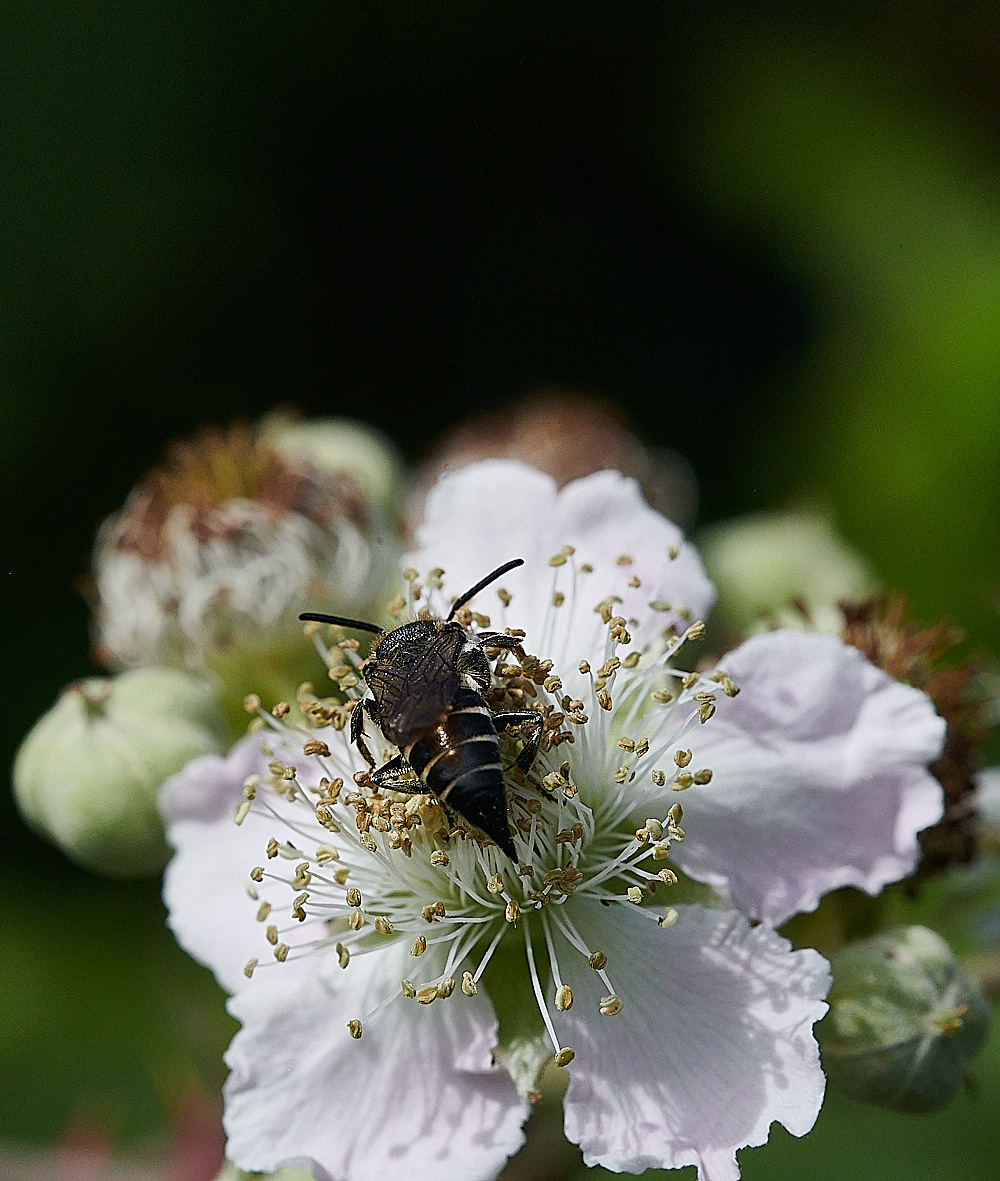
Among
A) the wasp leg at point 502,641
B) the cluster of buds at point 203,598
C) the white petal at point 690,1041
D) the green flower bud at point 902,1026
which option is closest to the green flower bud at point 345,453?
the cluster of buds at point 203,598

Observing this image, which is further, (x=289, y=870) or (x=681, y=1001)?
(x=289, y=870)

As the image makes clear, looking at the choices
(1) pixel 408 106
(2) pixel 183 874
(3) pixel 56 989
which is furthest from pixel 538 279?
(2) pixel 183 874

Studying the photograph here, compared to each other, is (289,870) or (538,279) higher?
(538,279)

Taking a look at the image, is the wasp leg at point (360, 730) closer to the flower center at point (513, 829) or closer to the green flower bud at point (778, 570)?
the flower center at point (513, 829)

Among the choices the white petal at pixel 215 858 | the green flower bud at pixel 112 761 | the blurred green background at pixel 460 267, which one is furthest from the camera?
the blurred green background at pixel 460 267

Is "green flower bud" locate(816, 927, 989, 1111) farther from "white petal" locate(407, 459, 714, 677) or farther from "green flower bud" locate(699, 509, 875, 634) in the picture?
"green flower bud" locate(699, 509, 875, 634)

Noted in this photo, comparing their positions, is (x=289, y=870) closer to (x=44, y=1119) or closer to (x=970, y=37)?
(x=44, y=1119)
